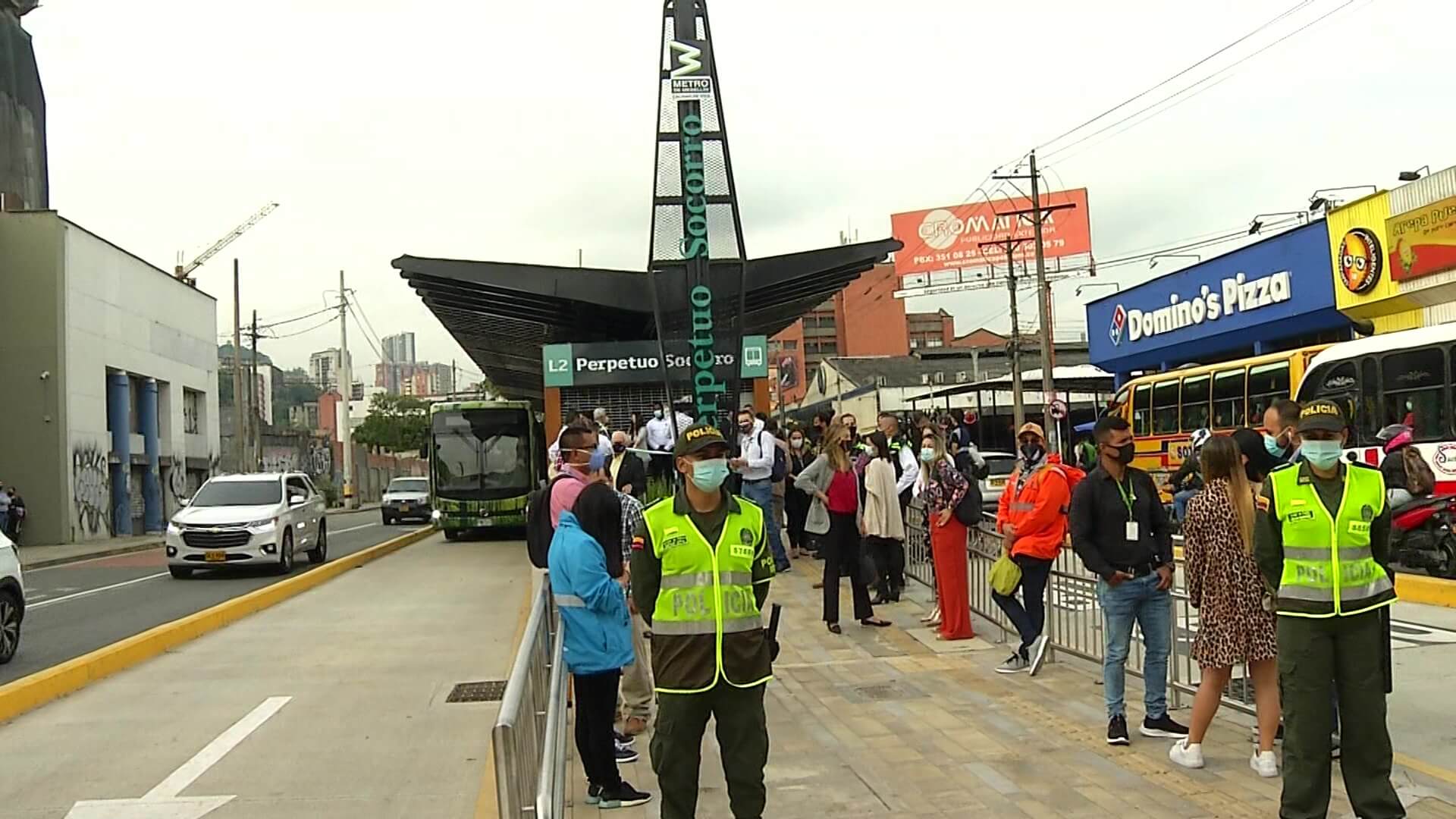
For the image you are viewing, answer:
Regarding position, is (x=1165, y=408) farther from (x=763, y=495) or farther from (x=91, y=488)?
(x=91, y=488)

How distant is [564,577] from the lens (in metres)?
5.88

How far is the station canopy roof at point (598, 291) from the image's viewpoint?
19.2 m

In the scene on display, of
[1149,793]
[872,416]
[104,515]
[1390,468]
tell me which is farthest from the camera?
[872,416]

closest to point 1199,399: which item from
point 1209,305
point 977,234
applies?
point 1209,305

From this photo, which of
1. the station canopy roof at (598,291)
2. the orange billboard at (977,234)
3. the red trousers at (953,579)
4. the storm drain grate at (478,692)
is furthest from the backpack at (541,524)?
the orange billboard at (977,234)

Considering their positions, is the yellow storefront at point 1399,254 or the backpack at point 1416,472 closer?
the backpack at point 1416,472

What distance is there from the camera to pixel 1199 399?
22.9 m

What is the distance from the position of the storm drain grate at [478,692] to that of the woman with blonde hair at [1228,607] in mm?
5064

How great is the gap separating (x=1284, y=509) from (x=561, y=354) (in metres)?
16.6

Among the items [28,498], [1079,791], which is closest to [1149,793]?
[1079,791]

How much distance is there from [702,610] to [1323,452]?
2.78 metres

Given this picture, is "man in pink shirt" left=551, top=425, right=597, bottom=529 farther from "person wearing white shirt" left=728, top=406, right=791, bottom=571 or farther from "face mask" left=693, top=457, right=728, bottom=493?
"person wearing white shirt" left=728, top=406, right=791, bottom=571

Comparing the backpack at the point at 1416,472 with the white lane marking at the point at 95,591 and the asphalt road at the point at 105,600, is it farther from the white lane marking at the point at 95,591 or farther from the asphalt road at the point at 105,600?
the white lane marking at the point at 95,591

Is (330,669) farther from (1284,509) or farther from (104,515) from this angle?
(104,515)
